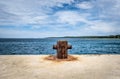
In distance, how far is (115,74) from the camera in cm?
344

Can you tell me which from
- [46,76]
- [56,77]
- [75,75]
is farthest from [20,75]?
[75,75]

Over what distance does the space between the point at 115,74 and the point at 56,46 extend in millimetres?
2341

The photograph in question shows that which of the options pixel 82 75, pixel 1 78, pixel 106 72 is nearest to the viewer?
pixel 1 78

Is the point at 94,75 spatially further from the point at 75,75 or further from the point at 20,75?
the point at 20,75

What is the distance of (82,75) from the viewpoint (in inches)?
132

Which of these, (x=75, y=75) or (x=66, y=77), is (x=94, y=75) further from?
(x=66, y=77)

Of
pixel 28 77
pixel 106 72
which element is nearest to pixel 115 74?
pixel 106 72

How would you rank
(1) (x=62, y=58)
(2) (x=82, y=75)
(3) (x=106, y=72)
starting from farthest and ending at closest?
(1) (x=62, y=58)
(3) (x=106, y=72)
(2) (x=82, y=75)

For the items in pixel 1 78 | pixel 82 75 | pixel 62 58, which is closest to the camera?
pixel 1 78

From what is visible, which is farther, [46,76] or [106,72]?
[106,72]

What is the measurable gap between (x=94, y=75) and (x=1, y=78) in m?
1.88

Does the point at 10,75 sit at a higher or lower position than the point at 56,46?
lower

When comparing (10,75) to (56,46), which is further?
(56,46)

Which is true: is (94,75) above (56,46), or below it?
below
